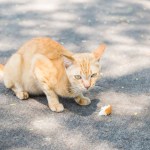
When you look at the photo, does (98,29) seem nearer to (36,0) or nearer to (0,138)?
(36,0)

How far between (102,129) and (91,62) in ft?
2.11

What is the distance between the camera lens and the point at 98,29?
6781 millimetres

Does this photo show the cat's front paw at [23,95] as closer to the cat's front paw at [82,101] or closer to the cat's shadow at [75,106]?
the cat's shadow at [75,106]

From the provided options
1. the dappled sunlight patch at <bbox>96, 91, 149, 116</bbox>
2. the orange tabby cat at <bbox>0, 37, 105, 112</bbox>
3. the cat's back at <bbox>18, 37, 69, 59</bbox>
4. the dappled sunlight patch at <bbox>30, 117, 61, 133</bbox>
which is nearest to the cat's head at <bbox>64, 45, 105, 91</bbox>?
the orange tabby cat at <bbox>0, 37, 105, 112</bbox>

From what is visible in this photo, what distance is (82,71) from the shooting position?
393cm

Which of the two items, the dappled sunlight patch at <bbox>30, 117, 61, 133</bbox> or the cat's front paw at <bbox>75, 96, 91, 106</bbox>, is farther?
the cat's front paw at <bbox>75, 96, 91, 106</bbox>

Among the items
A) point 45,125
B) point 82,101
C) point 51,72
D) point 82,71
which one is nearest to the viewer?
point 82,71

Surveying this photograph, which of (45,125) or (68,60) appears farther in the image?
(45,125)

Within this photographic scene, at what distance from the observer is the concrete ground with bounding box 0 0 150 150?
384cm

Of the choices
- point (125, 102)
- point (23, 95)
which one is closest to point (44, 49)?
point (23, 95)

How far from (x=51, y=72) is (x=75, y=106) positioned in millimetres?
475

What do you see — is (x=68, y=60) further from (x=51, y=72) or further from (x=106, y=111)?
(x=106, y=111)

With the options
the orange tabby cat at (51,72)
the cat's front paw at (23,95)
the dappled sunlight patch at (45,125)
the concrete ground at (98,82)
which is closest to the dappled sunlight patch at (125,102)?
the concrete ground at (98,82)

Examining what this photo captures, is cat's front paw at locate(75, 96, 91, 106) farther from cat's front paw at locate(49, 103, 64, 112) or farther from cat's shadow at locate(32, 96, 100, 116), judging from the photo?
cat's front paw at locate(49, 103, 64, 112)
